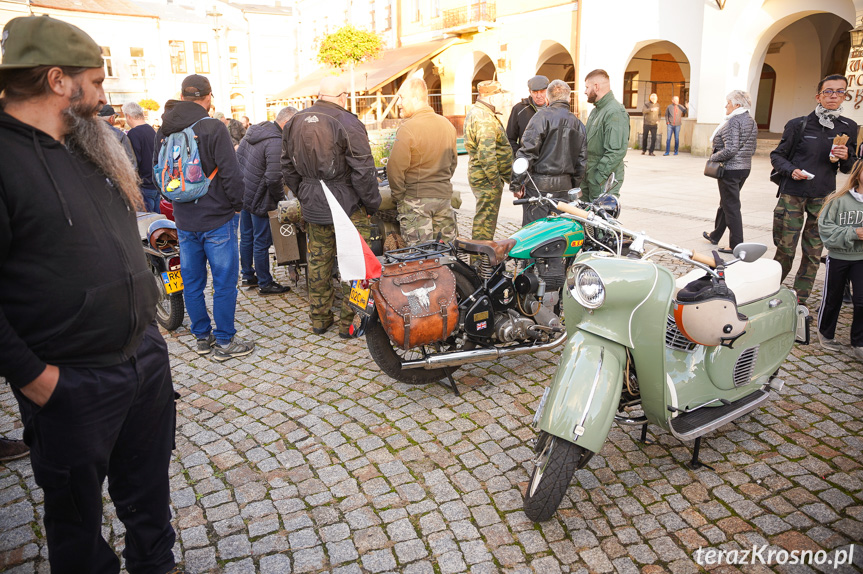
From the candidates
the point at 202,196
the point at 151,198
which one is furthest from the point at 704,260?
the point at 151,198

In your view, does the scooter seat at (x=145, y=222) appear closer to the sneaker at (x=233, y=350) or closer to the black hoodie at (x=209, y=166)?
the black hoodie at (x=209, y=166)

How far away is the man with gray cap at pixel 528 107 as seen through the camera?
6719 millimetres

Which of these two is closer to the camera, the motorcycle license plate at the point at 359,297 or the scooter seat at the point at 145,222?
the motorcycle license plate at the point at 359,297

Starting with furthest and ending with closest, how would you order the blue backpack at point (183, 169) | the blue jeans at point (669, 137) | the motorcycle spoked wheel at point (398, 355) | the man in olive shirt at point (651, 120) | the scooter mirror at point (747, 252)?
the blue jeans at point (669, 137) → the man in olive shirt at point (651, 120) → the blue backpack at point (183, 169) → the motorcycle spoked wheel at point (398, 355) → the scooter mirror at point (747, 252)

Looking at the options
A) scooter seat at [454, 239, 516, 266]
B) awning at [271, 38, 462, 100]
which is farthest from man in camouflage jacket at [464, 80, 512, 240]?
awning at [271, 38, 462, 100]

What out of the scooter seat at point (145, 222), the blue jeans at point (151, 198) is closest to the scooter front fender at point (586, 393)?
the scooter seat at point (145, 222)

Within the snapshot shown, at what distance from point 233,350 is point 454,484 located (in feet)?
8.05

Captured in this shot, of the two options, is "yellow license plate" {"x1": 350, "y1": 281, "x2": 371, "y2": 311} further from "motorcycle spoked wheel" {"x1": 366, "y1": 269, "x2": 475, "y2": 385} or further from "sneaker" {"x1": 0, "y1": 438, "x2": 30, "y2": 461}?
"sneaker" {"x1": 0, "y1": 438, "x2": 30, "y2": 461}

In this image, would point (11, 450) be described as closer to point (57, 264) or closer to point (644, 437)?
point (57, 264)

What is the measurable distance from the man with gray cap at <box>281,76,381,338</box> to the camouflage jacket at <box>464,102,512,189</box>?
5.18 feet

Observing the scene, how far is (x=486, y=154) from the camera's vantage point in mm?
6137

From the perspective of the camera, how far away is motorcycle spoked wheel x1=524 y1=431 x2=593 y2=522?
257 centimetres

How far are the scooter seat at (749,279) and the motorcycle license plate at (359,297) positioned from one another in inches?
70.7

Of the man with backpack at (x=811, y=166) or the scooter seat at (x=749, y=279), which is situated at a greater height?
the man with backpack at (x=811, y=166)
